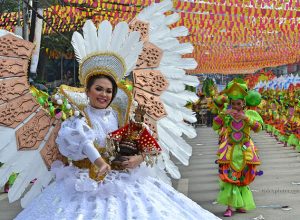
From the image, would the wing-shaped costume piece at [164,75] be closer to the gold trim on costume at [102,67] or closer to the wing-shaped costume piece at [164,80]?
the wing-shaped costume piece at [164,80]

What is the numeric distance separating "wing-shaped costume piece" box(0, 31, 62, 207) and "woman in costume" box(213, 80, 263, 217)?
4.17 meters

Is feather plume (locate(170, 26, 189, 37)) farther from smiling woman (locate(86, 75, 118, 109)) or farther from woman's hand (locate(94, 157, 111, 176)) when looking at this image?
woman's hand (locate(94, 157, 111, 176))

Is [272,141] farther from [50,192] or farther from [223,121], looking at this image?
[50,192]

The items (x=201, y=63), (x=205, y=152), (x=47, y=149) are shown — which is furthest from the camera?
(x=201, y=63)

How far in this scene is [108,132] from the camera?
4238 mm

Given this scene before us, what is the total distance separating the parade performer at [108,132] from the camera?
3895 mm

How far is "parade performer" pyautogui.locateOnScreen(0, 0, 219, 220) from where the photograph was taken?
3.89 m

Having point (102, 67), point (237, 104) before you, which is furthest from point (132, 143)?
point (237, 104)

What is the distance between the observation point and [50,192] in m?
4.05

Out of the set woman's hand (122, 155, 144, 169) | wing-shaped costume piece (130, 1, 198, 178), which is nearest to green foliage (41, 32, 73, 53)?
wing-shaped costume piece (130, 1, 198, 178)

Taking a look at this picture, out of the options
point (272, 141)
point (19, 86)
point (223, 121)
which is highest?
point (19, 86)

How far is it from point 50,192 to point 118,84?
91cm

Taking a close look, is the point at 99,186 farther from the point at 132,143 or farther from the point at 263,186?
the point at 263,186

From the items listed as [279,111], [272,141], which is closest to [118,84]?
[272,141]
